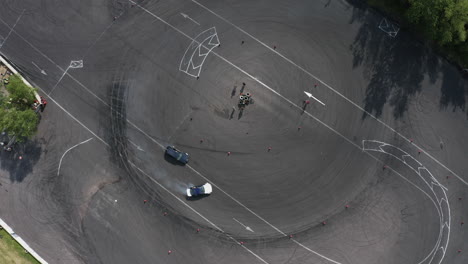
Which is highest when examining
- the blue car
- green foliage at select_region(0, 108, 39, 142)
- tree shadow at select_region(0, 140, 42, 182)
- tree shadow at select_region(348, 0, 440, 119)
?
tree shadow at select_region(348, 0, 440, 119)

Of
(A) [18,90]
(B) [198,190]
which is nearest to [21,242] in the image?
(A) [18,90]

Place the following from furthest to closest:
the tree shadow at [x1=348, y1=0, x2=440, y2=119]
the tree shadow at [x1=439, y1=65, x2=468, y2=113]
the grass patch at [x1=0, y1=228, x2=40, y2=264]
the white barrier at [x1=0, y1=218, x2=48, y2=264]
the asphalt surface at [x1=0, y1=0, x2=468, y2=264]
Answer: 1. the tree shadow at [x1=439, y1=65, x2=468, y2=113]
2. the tree shadow at [x1=348, y1=0, x2=440, y2=119]
3. the asphalt surface at [x1=0, y1=0, x2=468, y2=264]
4. the white barrier at [x1=0, y1=218, x2=48, y2=264]
5. the grass patch at [x1=0, y1=228, x2=40, y2=264]

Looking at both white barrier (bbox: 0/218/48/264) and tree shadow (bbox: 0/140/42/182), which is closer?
white barrier (bbox: 0/218/48/264)

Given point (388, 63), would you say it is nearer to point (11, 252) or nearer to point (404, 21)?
point (404, 21)

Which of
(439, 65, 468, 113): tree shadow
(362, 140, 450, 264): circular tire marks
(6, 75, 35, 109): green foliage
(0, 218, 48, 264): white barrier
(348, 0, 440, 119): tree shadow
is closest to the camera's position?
(6, 75, 35, 109): green foliage

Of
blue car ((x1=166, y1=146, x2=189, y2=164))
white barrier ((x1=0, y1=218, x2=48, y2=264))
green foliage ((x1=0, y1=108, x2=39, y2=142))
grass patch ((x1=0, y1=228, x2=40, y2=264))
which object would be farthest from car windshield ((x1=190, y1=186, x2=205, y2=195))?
grass patch ((x1=0, y1=228, x2=40, y2=264))

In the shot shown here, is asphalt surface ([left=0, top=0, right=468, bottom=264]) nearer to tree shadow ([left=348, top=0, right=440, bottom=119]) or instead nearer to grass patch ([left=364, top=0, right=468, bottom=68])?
tree shadow ([left=348, top=0, right=440, bottom=119])
